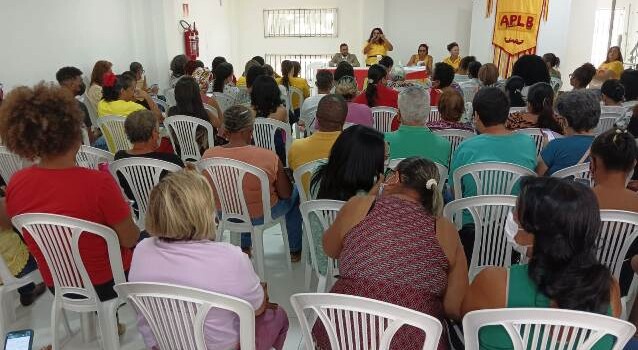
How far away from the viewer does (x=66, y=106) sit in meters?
2.07

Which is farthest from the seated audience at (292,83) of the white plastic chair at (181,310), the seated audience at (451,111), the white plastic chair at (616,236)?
the white plastic chair at (181,310)

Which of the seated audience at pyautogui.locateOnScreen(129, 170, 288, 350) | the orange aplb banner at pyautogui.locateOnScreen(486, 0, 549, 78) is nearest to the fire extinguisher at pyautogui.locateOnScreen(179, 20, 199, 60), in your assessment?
the orange aplb banner at pyautogui.locateOnScreen(486, 0, 549, 78)

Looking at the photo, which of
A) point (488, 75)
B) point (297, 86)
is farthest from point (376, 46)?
point (488, 75)

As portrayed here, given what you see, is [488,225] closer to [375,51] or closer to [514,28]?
[514,28]

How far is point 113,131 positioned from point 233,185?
5.97ft

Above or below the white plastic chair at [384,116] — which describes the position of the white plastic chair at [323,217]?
below

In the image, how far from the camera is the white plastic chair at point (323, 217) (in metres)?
2.16

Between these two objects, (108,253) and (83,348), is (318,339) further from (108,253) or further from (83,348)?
(83,348)

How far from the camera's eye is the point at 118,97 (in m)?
4.60

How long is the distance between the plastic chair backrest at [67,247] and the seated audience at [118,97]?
98.2 inches

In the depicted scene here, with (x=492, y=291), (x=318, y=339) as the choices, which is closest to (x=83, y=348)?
→ (x=318, y=339)

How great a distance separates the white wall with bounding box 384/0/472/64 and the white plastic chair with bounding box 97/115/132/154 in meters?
8.26

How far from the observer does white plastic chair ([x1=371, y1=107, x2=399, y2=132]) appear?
14.8ft

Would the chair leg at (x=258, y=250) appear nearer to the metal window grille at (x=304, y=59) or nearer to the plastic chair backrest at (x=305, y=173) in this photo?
the plastic chair backrest at (x=305, y=173)
